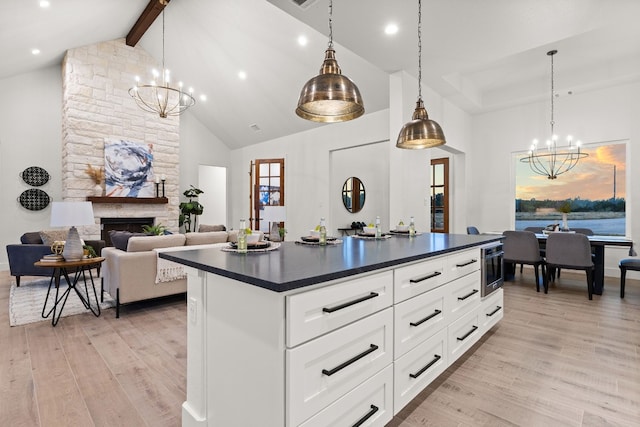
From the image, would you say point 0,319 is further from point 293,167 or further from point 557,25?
point 557,25

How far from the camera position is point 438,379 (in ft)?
7.34

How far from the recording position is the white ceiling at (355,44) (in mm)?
3309

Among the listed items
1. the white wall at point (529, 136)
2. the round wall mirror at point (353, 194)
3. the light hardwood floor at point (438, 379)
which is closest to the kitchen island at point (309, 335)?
the light hardwood floor at point (438, 379)

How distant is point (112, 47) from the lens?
702 cm

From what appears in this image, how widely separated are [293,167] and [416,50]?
432cm

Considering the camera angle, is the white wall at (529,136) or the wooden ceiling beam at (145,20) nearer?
the white wall at (529,136)

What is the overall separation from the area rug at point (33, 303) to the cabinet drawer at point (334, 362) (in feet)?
11.7

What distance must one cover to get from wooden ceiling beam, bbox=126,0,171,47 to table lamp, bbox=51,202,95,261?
4.15 m

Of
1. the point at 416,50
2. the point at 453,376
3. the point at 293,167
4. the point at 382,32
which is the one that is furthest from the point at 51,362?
the point at 293,167

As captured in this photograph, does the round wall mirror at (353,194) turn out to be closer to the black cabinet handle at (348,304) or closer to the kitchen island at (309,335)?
the kitchen island at (309,335)

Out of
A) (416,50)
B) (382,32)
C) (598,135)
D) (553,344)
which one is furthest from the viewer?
(598,135)

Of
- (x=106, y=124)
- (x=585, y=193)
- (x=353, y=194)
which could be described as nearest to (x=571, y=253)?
(x=585, y=193)

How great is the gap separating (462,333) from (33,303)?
15.8ft

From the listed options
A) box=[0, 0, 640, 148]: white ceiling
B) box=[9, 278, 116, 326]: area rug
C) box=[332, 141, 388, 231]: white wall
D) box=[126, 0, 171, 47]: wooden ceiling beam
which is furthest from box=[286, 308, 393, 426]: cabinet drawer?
box=[332, 141, 388, 231]: white wall
